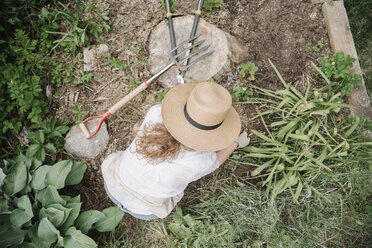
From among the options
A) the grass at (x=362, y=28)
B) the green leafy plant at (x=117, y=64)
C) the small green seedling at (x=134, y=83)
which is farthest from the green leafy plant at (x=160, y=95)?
the grass at (x=362, y=28)

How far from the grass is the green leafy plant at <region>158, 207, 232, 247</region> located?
2.61 m

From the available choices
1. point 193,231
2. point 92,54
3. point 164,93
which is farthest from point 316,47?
point 92,54

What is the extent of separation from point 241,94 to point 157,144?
4.87 ft

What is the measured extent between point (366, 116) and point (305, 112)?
2.90 ft

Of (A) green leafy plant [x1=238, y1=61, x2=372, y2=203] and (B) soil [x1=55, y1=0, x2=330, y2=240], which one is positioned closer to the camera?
(A) green leafy plant [x1=238, y1=61, x2=372, y2=203]

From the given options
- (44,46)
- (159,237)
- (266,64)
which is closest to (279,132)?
(266,64)

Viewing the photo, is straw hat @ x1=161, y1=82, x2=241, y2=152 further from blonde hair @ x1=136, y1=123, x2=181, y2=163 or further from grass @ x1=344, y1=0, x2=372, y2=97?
grass @ x1=344, y1=0, x2=372, y2=97

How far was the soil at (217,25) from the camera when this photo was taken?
2900 millimetres

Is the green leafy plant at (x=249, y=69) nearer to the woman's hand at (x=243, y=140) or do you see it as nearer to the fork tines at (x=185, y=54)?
the fork tines at (x=185, y=54)

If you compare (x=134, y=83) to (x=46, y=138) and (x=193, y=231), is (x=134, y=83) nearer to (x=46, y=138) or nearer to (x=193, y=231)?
(x=46, y=138)

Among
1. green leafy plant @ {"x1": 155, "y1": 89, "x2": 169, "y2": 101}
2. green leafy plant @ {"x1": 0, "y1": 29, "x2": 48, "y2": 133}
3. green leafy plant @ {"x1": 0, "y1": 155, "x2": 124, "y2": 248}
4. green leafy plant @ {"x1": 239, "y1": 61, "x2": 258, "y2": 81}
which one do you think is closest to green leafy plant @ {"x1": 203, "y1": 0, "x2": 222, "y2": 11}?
green leafy plant @ {"x1": 239, "y1": 61, "x2": 258, "y2": 81}

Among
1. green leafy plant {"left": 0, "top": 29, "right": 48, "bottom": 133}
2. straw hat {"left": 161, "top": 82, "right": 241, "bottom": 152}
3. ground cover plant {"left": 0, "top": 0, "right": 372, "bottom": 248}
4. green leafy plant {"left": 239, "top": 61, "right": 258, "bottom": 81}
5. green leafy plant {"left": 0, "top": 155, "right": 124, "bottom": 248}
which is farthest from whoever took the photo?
green leafy plant {"left": 239, "top": 61, "right": 258, "bottom": 81}

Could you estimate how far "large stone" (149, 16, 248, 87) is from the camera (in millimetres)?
2715

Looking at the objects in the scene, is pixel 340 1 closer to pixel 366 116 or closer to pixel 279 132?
pixel 366 116
